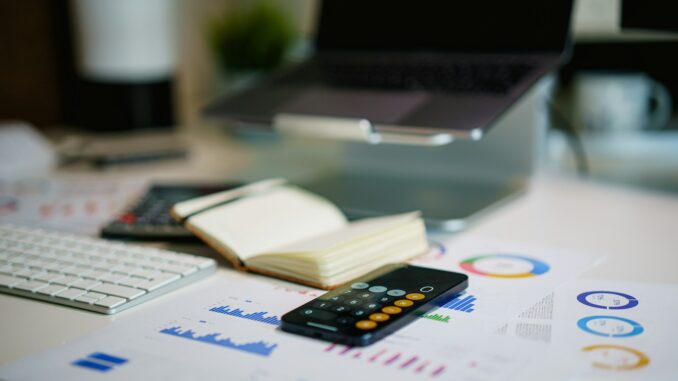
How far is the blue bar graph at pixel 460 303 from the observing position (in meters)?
0.61

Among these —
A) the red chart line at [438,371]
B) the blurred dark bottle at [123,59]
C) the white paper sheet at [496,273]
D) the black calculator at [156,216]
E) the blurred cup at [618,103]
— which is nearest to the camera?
the red chart line at [438,371]

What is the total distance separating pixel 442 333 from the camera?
561 mm

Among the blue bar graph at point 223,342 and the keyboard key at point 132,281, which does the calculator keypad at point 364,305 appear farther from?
the keyboard key at point 132,281

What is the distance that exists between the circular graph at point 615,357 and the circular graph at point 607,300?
3.1 inches

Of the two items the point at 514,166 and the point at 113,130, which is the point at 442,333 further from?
the point at 113,130

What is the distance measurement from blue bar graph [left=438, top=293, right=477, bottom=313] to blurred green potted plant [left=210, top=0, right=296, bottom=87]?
2.95 feet

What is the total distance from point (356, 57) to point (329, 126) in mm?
267

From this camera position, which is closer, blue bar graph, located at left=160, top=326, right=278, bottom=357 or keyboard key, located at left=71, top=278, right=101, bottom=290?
blue bar graph, located at left=160, top=326, right=278, bottom=357

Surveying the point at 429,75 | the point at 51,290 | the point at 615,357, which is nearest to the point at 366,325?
the point at 615,357

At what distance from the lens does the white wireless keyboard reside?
63cm

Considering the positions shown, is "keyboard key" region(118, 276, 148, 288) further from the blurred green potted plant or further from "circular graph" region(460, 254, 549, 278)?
the blurred green potted plant

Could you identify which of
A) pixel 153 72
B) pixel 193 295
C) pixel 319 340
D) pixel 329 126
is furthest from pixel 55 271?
pixel 153 72

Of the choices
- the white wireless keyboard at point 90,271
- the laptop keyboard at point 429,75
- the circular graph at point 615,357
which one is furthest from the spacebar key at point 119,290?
the laptop keyboard at point 429,75

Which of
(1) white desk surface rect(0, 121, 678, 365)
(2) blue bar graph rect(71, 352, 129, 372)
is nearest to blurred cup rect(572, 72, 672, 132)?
(1) white desk surface rect(0, 121, 678, 365)
